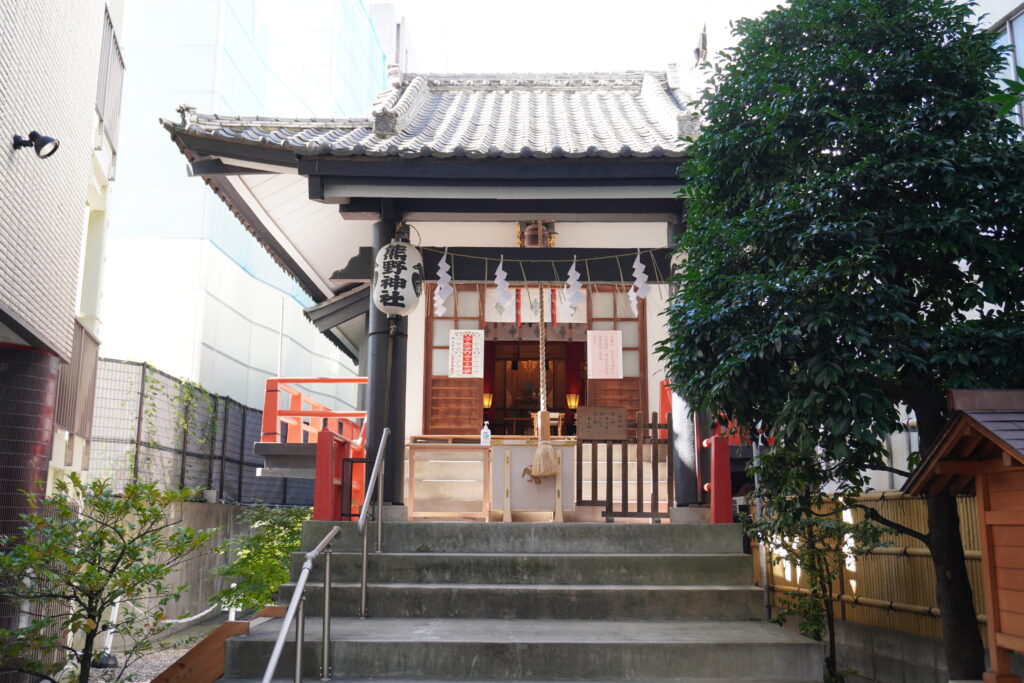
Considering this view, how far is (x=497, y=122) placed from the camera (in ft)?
41.6

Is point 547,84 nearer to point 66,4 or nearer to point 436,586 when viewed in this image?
point 66,4

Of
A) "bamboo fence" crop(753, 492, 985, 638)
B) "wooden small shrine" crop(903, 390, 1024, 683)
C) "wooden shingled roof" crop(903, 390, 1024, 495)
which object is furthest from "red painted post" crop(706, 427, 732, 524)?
"wooden small shrine" crop(903, 390, 1024, 683)

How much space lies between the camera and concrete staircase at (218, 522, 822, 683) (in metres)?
6.04

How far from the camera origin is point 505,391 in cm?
2091

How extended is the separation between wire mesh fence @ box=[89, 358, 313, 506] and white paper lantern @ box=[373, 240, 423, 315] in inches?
207

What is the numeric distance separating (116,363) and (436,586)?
10.3 meters

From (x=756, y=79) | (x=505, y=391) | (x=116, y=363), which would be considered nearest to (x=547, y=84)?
(x=505, y=391)

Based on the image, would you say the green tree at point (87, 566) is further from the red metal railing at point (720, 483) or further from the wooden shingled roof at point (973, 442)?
the wooden shingled roof at point (973, 442)

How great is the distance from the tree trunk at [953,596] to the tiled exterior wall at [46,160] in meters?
7.77

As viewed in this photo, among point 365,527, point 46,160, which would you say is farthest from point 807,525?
point 46,160

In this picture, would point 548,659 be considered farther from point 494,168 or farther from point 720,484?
point 494,168

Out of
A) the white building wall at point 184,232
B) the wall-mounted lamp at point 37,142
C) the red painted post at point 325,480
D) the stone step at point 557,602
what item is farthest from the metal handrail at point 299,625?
the white building wall at point 184,232

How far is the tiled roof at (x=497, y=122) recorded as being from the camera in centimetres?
885

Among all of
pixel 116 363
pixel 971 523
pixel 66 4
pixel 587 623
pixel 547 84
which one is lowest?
pixel 587 623
